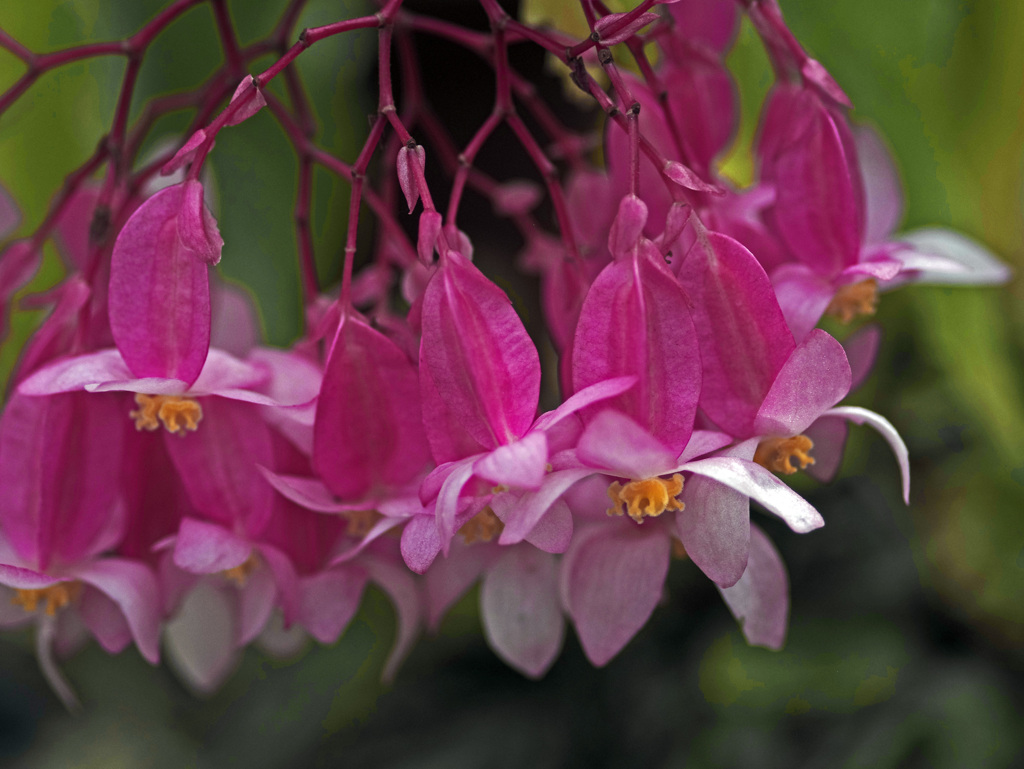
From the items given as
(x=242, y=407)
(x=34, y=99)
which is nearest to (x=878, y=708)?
(x=242, y=407)

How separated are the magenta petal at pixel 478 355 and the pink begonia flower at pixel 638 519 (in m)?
0.03

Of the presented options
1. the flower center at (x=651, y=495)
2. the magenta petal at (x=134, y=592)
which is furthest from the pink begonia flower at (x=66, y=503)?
the flower center at (x=651, y=495)

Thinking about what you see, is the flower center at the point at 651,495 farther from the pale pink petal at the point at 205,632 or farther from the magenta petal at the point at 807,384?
the pale pink petal at the point at 205,632

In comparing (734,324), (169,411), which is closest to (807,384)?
(734,324)

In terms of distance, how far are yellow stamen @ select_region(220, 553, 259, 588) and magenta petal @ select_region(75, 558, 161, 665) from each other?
0.03 m

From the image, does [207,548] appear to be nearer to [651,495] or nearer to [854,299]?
[651,495]

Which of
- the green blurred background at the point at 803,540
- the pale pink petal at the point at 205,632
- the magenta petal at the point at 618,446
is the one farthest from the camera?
the green blurred background at the point at 803,540

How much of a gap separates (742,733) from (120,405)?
0.56 metres

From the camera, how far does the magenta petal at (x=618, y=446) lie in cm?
28

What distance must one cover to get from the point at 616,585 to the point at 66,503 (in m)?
0.24

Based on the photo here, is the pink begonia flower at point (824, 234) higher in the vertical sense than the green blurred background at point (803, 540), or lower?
higher

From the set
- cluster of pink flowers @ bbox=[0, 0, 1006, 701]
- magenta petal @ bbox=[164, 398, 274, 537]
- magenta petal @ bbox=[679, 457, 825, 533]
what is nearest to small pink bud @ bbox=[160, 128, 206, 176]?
cluster of pink flowers @ bbox=[0, 0, 1006, 701]

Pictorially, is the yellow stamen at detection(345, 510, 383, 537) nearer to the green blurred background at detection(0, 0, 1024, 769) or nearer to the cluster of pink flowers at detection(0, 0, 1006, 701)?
the cluster of pink flowers at detection(0, 0, 1006, 701)

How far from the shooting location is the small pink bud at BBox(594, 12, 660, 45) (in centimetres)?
31
